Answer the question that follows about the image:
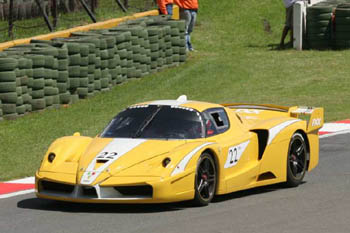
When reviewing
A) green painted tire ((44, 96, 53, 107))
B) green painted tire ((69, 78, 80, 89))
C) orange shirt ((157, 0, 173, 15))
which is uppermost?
orange shirt ((157, 0, 173, 15))

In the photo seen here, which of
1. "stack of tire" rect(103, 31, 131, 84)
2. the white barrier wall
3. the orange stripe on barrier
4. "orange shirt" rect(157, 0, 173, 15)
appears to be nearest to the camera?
the orange stripe on barrier

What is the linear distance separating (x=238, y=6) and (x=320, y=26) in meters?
5.91

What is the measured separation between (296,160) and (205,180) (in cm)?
189

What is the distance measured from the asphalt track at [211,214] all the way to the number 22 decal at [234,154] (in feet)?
1.31

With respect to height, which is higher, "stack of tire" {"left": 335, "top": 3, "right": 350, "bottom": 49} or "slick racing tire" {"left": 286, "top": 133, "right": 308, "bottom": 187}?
"slick racing tire" {"left": 286, "top": 133, "right": 308, "bottom": 187}

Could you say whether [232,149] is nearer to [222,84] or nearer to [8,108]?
[8,108]

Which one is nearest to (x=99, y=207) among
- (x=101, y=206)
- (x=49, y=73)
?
(x=101, y=206)

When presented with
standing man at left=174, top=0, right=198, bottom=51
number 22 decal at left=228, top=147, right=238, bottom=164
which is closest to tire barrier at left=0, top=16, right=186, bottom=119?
standing man at left=174, top=0, right=198, bottom=51

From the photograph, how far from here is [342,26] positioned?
24.5 meters

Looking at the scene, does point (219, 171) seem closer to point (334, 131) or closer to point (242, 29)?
point (334, 131)

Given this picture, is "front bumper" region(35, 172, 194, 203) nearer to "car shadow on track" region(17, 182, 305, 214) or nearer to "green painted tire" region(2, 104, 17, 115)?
"car shadow on track" region(17, 182, 305, 214)

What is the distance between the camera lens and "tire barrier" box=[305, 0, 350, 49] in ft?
80.4

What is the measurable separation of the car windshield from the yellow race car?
0.01m

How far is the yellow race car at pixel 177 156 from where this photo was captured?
30.4 feet
